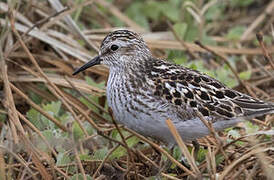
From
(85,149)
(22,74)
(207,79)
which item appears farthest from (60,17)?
(207,79)

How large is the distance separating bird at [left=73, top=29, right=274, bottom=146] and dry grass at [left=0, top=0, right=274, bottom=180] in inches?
8.9

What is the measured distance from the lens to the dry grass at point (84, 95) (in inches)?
185

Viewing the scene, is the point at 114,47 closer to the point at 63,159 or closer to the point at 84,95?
→ the point at 84,95

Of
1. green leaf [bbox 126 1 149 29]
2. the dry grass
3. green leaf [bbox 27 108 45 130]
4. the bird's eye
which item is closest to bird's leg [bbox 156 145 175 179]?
the dry grass

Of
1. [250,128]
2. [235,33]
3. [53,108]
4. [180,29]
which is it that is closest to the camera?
[250,128]

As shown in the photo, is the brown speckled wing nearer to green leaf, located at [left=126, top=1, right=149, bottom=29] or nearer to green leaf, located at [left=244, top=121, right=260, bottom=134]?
green leaf, located at [left=244, top=121, right=260, bottom=134]

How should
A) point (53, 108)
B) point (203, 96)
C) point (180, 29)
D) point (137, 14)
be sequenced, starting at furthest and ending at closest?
1. point (137, 14)
2. point (180, 29)
3. point (53, 108)
4. point (203, 96)

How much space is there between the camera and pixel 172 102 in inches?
197

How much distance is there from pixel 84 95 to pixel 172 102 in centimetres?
163

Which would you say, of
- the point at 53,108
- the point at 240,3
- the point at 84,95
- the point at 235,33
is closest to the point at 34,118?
the point at 53,108

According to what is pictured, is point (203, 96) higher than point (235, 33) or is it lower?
lower

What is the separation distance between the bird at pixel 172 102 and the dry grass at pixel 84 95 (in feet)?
0.74

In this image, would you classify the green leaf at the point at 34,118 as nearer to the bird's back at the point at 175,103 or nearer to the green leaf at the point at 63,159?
the green leaf at the point at 63,159

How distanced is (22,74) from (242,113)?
9.59ft
